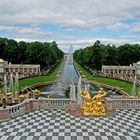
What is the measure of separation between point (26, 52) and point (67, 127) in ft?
138

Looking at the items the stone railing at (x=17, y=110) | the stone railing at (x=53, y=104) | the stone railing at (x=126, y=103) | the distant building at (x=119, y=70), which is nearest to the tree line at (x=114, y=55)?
the distant building at (x=119, y=70)

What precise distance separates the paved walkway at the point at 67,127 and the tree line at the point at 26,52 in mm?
36653

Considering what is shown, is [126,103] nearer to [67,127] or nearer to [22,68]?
[67,127]

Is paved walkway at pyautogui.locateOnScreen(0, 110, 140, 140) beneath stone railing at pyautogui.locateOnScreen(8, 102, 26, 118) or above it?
beneath

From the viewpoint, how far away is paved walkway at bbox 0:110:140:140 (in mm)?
10750

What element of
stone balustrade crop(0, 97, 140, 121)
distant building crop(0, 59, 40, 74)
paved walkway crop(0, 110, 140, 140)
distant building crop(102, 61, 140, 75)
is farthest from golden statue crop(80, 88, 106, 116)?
distant building crop(102, 61, 140, 75)

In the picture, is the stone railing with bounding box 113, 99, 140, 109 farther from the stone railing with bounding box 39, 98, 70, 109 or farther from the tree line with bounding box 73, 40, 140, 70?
the tree line with bounding box 73, 40, 140, 70

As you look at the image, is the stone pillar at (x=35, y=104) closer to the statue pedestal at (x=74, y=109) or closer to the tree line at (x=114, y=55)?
the statue pedestal at (x=74, y=109)

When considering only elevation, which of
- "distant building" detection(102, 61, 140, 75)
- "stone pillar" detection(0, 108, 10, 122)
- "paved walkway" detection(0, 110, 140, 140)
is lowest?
"paved walkway" detection(0, 110, 140, 140)

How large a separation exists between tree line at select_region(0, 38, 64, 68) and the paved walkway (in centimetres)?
3665

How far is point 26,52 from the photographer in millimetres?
52000

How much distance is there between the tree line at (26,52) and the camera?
164 feet

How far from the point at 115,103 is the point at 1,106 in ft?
24.4

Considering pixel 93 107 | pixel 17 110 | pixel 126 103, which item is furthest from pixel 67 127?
pixel 126 103
